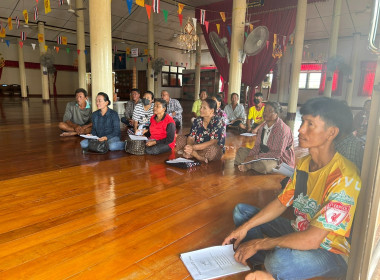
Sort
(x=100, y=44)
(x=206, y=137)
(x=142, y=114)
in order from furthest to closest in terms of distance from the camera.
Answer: (x=100, y=44), (x=142, y=114), (x=206, y=137)

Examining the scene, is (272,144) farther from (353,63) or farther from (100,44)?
(353,63)

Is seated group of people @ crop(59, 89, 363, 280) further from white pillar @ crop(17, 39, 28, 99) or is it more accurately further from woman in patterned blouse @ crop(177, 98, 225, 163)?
white pillar @ crop(17, 39, 28, 99)

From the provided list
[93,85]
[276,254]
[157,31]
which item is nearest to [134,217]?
[276,254]

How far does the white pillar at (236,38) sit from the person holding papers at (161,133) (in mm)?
3225

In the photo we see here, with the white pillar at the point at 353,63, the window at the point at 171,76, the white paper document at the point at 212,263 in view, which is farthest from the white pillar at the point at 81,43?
the white pillar at the point at 353,63

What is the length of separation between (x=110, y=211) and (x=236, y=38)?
5.45 metres

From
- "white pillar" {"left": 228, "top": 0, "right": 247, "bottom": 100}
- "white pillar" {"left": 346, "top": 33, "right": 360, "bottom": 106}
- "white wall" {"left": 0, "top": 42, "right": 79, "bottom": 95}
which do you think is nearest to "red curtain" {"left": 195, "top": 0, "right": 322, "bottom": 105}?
"white pillar" {"left": 228, "top": 0, "right": 247, "bottom": 100}

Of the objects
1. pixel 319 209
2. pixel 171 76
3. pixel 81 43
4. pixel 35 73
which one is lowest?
pixel 319 209

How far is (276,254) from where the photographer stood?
3.62 feet

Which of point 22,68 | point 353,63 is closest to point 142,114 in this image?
point 353,63

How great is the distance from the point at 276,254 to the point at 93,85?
14.6 feet

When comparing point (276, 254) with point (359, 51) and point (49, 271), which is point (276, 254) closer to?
point (49, 271)

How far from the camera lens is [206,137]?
3.22 m

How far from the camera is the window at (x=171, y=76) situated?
685 inches
